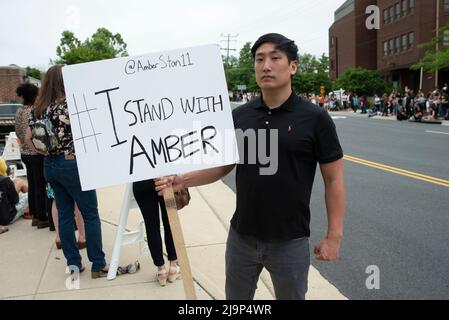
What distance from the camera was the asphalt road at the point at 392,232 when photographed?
3852 mm

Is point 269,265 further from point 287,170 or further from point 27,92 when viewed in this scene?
point 27,92

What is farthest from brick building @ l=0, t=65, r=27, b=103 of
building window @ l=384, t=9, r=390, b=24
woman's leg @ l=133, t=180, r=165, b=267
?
building window @ l=384, t=9, r=390, b=24

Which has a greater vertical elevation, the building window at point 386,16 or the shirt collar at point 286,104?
the building window at point 386,16

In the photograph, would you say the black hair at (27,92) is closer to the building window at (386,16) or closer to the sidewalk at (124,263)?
the sidewalk at (124,263)

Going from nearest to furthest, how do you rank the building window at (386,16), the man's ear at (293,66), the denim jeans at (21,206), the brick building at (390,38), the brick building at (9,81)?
the man's ear at (293,66), the denim jeans at (21,206), the brick building at (9,81), the brick building at (390,38), the building window at (386,16)

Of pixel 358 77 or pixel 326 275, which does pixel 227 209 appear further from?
pixel 358 77

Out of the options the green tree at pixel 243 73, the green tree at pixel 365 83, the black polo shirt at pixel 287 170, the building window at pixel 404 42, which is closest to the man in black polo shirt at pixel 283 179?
the black polo shirt at pixel 287 170

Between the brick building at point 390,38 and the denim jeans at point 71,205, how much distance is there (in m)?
39.2

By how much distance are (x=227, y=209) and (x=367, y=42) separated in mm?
51951

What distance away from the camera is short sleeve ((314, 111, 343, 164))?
2.19 metres

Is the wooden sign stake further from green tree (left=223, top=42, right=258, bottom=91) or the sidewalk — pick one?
green tree (left=223, top=42, right=258, bottom=91)
